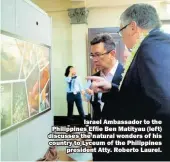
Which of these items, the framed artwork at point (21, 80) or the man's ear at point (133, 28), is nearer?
the man's ear at point (133, 28)

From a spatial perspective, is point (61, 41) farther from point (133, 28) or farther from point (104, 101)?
point (133, 28)

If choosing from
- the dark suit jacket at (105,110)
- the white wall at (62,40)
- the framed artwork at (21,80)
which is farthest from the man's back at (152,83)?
the white wall at (62,40)

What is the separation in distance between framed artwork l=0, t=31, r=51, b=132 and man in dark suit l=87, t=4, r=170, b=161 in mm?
492

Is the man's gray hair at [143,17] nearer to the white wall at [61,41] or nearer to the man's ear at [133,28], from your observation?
the man's ear at [133,28]

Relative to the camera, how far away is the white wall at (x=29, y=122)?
1285 millimetres

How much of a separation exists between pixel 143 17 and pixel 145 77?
295 mm

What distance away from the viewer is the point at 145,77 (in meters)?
0.87

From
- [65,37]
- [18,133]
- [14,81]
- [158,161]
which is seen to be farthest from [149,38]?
[65,37]

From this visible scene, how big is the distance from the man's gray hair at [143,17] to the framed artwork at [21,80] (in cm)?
66

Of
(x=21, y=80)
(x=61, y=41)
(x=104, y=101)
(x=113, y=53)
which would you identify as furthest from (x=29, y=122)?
(x=61, y=41)

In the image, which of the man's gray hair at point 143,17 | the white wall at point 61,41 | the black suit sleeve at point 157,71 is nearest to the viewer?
the black suit sleeve at point 157,71

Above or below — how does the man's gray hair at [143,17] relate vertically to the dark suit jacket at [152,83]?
above

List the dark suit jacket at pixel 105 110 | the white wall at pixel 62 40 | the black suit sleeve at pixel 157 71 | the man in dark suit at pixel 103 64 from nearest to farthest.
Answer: the black suit sleeve at pixel 157 71 → the dark suit jacket at pixel 105 110 → the man in dark suit at pixel 103 64 → the white wall at pixel 62 40

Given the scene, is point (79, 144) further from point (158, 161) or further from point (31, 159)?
point (31, 159)
